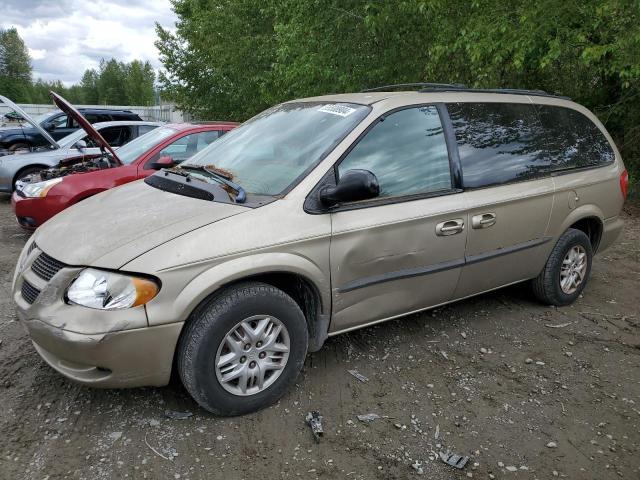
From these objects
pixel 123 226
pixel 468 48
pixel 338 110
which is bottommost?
pixel 123 226

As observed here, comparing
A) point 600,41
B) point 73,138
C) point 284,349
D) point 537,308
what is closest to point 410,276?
point 284,349

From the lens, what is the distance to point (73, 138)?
373 inches

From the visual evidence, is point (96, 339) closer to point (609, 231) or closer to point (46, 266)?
point (46, 266)

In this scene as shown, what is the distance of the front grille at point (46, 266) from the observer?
2704 millimetres

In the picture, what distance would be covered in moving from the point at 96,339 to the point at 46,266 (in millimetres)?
611

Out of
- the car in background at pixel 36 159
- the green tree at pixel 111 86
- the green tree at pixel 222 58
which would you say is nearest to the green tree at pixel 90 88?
the green tree at pixel 111 86

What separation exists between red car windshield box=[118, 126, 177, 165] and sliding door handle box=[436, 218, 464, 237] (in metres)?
4.34

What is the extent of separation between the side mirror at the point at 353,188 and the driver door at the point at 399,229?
150 millimetres

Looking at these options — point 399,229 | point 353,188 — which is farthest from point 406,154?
point 353,188

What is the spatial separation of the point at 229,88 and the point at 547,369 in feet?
44.0

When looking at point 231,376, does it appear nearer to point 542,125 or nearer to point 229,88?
point 542,125

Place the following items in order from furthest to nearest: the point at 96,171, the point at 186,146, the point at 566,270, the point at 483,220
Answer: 1. the point at 186,146
2. the point at 96,171
3. the point at 566,270
4. the point at 483,220

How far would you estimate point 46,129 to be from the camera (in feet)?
45.8

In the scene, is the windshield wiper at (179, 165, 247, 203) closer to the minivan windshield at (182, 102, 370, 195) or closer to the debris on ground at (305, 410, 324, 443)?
the minivan windshield at (182, 102, 370, 195)
